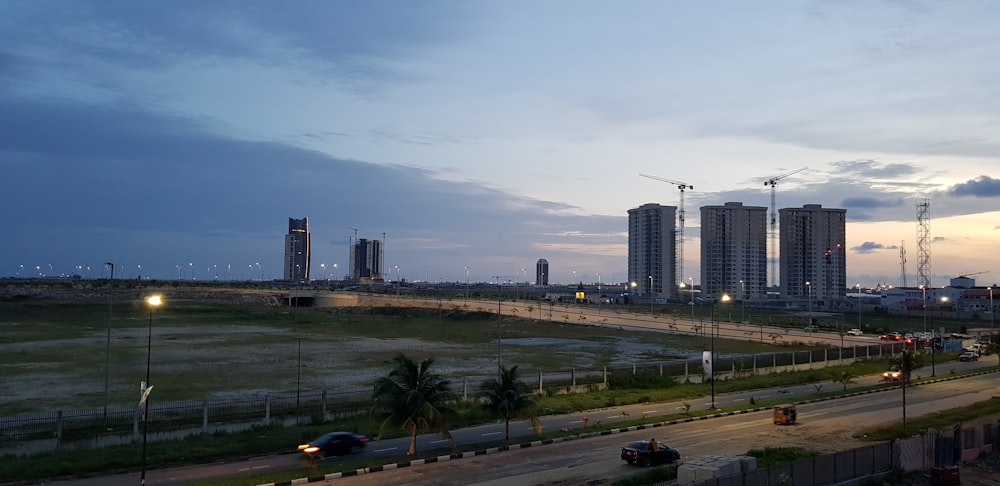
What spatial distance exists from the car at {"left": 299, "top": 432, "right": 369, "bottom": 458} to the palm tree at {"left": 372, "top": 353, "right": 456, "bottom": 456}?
2.36 metres

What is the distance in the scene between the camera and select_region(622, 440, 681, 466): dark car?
29.3 m

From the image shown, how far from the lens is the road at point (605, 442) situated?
88.8ft

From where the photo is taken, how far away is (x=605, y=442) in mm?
34625

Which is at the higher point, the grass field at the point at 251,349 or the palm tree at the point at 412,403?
the palm tree at the point at 412,403

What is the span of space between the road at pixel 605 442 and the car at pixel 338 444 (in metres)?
0.69

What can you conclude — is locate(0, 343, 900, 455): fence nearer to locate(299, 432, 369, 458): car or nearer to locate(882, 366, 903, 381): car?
locate(299, 432, 369, 458): car

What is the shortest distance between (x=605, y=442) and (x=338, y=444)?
513 inches

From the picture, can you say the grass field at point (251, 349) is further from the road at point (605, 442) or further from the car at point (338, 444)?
the road at point (605, 442)

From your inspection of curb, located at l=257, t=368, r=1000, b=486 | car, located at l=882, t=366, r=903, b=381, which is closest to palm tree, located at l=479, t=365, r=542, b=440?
curb, located at l=257, t=368, r=1000, b=486

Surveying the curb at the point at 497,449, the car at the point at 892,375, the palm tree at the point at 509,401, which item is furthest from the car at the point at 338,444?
the car at the point at 892,375

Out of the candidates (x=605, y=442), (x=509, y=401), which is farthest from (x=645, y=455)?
(x=509, y=401)

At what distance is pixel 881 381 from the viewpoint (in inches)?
2446

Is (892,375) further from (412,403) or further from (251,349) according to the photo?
(251,349)

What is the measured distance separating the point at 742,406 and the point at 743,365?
21866mm
